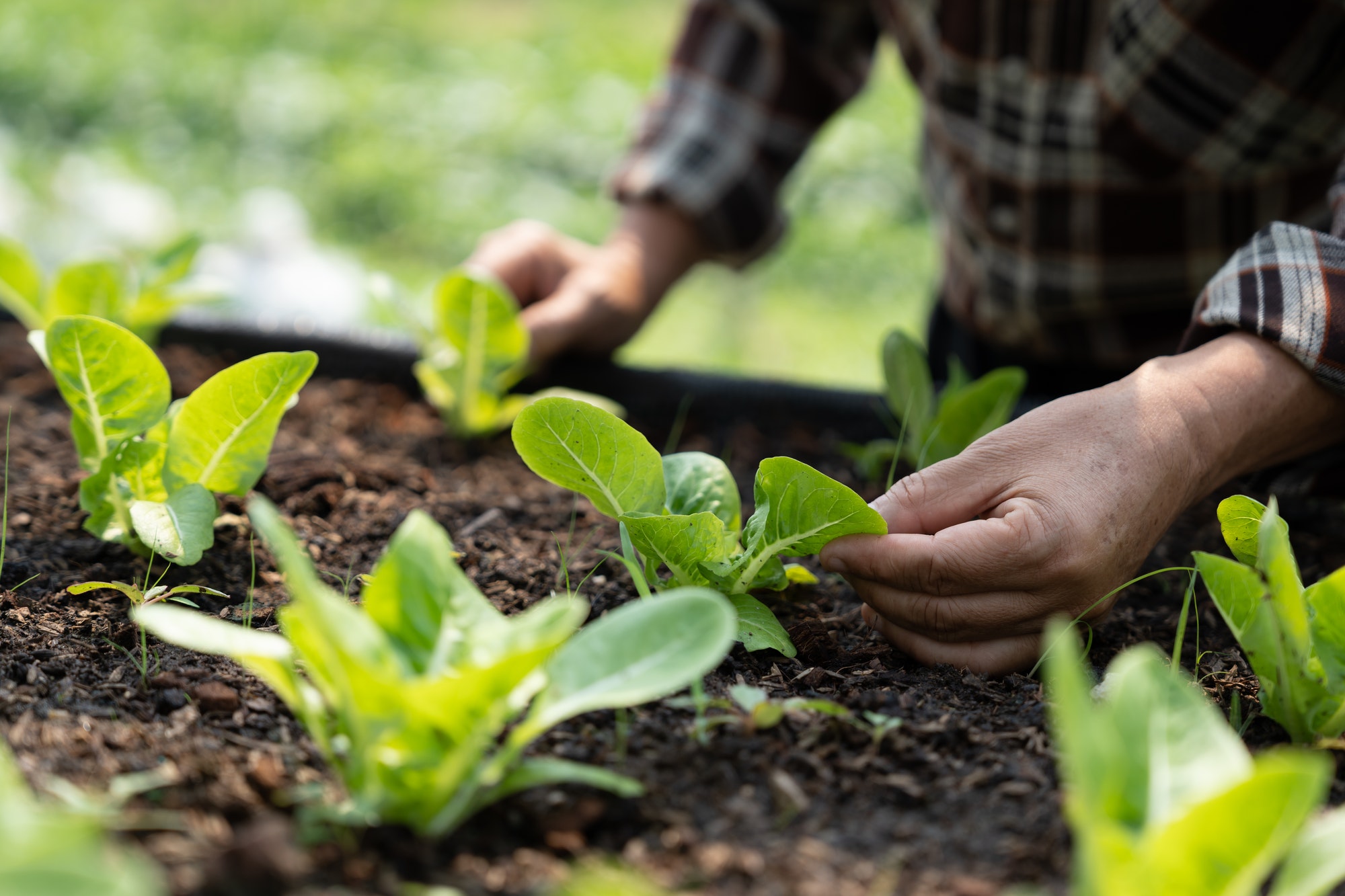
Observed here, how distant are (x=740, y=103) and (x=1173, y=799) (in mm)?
1716

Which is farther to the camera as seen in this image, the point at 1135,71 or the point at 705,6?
the point at 705,6

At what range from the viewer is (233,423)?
1.01 m

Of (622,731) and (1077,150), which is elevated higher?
(1077,150)

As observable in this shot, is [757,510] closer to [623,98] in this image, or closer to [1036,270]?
[1036,270]

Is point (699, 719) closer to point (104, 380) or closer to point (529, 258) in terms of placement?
point (104, 380)

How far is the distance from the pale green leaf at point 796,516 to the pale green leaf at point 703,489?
5 cm

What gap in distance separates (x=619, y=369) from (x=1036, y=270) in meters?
0.72

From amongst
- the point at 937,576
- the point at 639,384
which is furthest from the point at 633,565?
the point at 639,384

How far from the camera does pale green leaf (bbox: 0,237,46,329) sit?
1504mm

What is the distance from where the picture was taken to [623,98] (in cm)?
566

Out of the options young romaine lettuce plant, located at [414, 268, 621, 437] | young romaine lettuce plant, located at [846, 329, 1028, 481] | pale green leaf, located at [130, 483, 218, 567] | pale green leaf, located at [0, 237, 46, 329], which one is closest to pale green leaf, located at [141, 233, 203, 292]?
pale green leaf, located at [0, 237, 46, 329]

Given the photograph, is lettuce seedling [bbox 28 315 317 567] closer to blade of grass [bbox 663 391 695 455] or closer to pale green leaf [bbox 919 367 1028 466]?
blade of grass [bbox 663 391 695 455]

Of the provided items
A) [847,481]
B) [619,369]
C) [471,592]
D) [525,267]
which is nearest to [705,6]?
[525,267]

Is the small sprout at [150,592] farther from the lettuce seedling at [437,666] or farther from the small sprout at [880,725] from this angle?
the small sprout at [880,725]
